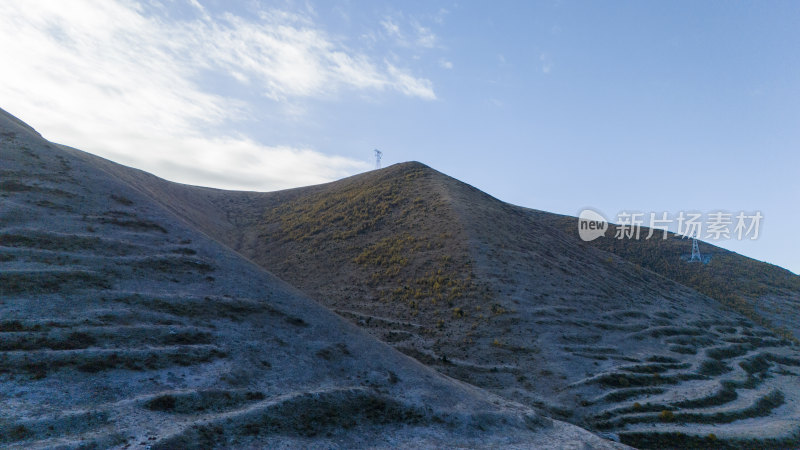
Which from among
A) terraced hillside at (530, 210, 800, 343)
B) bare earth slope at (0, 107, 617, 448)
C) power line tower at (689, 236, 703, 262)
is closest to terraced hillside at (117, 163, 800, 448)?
bare earth slope at (0, 107, 617, 448)

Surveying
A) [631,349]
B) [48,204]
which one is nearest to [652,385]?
[631,349]

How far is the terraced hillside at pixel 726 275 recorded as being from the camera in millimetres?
35469

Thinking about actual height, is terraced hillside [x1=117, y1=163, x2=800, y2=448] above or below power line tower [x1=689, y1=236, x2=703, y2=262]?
below

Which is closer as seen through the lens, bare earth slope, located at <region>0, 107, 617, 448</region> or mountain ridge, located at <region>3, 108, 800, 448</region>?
bare earth slope, located at <region>0, 107, 617, 448</region>

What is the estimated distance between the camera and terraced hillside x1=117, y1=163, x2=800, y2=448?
558 inches

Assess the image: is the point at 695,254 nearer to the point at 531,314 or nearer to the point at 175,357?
the point at 531,314

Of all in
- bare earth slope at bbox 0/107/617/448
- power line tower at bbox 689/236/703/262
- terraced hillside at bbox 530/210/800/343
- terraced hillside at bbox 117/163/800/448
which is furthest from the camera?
power line tower at bbox 689/236/703/262

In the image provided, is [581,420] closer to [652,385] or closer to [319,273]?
[652,385]

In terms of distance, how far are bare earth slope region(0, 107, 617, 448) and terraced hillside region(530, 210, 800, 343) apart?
1289 inches

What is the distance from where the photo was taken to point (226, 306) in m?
11.8

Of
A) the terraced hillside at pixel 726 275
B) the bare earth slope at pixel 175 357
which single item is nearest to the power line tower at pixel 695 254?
the terraced hillside at pixel 726 275

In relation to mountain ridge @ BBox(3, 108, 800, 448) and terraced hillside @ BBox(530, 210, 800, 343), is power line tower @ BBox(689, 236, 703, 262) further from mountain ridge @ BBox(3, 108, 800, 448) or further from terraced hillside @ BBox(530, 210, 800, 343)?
mountain ridge @ BBox(3, 108, 800, 448)

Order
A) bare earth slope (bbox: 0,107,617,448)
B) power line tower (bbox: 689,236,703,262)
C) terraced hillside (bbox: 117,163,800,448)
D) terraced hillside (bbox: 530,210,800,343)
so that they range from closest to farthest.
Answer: bare earth slope (bbox: 0,107,617,448) → terraced hillside (bbox: 117,163,800,448) → terraced hillside (bbox: 530,210,800,343) → power line tower (bbox: 689,236,703,262)

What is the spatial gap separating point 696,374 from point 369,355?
46.0 ft
